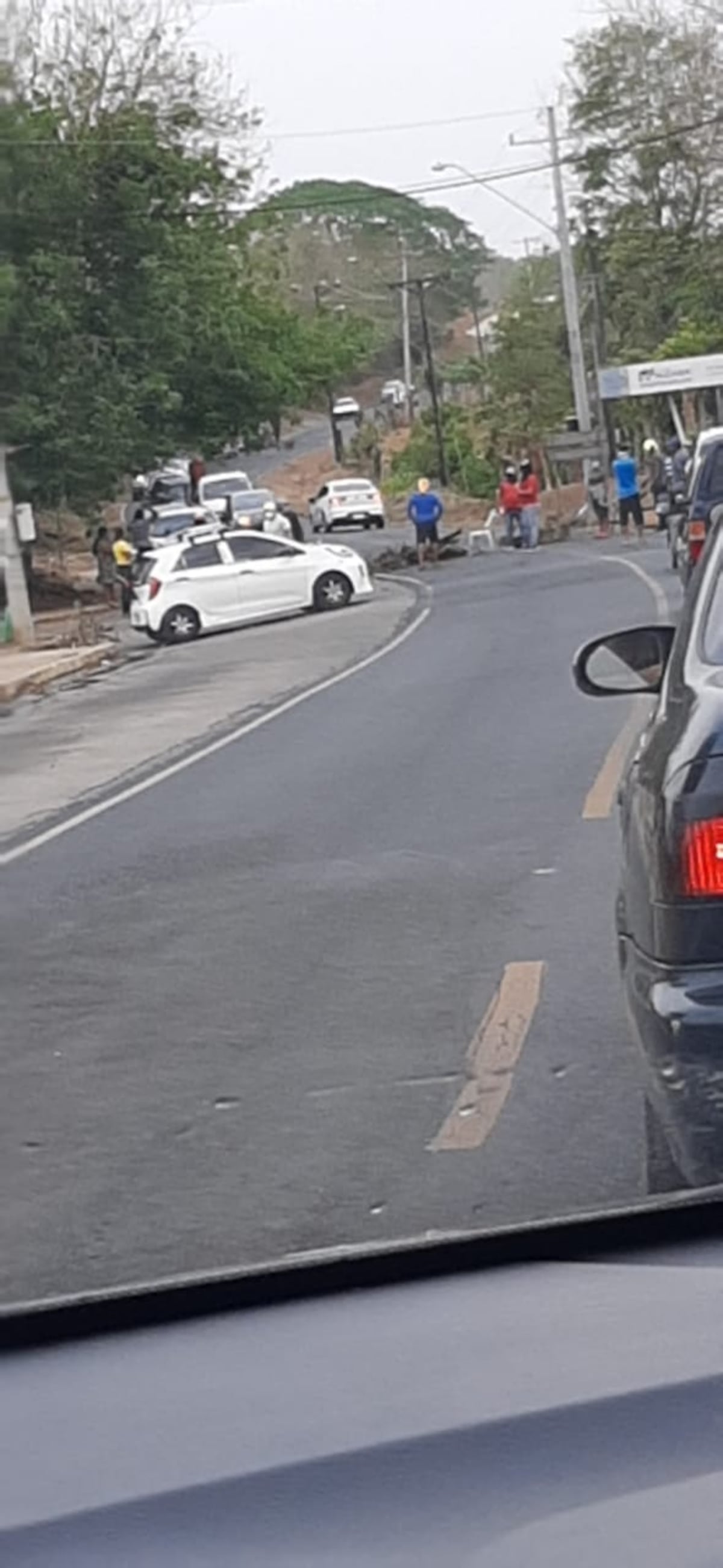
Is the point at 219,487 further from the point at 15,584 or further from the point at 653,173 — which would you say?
the point at 15,584

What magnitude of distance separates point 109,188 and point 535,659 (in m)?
23.0

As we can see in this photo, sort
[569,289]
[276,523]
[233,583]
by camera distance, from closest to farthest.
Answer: [233,583] → [276,523] → [569,289]

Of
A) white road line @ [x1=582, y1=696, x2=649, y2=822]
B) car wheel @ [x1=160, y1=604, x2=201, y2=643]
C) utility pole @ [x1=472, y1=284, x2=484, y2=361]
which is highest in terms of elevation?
utility pole @ [x1=472, y1=284, x2=484, y2=361]

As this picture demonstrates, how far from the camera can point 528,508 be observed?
4275 centimetres

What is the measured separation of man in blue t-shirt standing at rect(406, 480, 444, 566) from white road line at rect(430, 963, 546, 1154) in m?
33.1

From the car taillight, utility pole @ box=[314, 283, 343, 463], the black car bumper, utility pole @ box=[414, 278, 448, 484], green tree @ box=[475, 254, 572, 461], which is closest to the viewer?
the black car bumper

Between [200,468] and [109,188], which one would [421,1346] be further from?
[200,468]

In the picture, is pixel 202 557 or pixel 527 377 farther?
pixel 527 377

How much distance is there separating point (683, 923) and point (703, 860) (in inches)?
5.1

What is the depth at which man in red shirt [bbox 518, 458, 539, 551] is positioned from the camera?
4250 cm

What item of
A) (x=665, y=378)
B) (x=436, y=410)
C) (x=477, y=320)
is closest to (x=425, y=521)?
(x=665, y=378)

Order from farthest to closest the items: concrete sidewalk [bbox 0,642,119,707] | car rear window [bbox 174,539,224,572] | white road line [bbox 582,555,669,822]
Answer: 1. car rear window [bbox 174,539,224,572]
2. concrete sidewalk [bbox 0,642,119,707]
3. white road line [bbox 582,555,669,822]

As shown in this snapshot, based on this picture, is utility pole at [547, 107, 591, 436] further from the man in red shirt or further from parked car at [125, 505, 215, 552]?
parked car at [125, 505, 215, 552]

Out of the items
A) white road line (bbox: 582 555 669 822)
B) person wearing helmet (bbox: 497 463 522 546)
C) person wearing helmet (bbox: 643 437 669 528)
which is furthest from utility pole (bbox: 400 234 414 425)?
white road line (bbox: 582 555 669 822)
